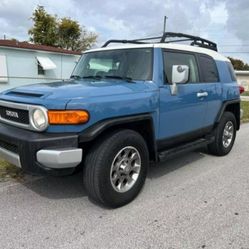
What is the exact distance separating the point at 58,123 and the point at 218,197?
90.9 inches

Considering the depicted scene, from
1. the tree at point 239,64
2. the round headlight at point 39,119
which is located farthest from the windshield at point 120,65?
the tree at point 239,64

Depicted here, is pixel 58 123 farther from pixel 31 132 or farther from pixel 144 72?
pixel 144 72

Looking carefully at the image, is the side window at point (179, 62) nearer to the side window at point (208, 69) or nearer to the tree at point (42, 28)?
the side window at point (208, 69)

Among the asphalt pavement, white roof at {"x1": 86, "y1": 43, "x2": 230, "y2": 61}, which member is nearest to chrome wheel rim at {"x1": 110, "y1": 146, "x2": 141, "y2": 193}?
the asphalt pavement

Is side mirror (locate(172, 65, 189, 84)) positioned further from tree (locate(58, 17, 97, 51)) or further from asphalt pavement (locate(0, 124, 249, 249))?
tree (locate(58, 17, 97, 51))

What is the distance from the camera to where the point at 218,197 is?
435 centimetres

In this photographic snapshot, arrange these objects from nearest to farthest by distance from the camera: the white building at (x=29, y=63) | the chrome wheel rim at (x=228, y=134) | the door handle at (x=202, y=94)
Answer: the door handle at (x=202, y=94), the chrome wheel rim at (x=228, y=134), the white building at (x=29, y=63)

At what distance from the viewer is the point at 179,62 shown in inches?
199

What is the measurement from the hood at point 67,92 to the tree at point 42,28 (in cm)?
2996

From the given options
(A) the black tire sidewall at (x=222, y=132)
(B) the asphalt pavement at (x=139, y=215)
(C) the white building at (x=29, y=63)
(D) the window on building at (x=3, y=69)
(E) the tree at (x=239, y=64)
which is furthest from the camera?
(E) the tree at (x=239, y=64)

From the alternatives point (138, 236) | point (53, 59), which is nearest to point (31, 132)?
point (138, 236)

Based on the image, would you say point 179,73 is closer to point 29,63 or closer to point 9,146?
point 9,146

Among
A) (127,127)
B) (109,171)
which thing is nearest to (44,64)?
(127,127)

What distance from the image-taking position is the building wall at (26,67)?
56.0ft
